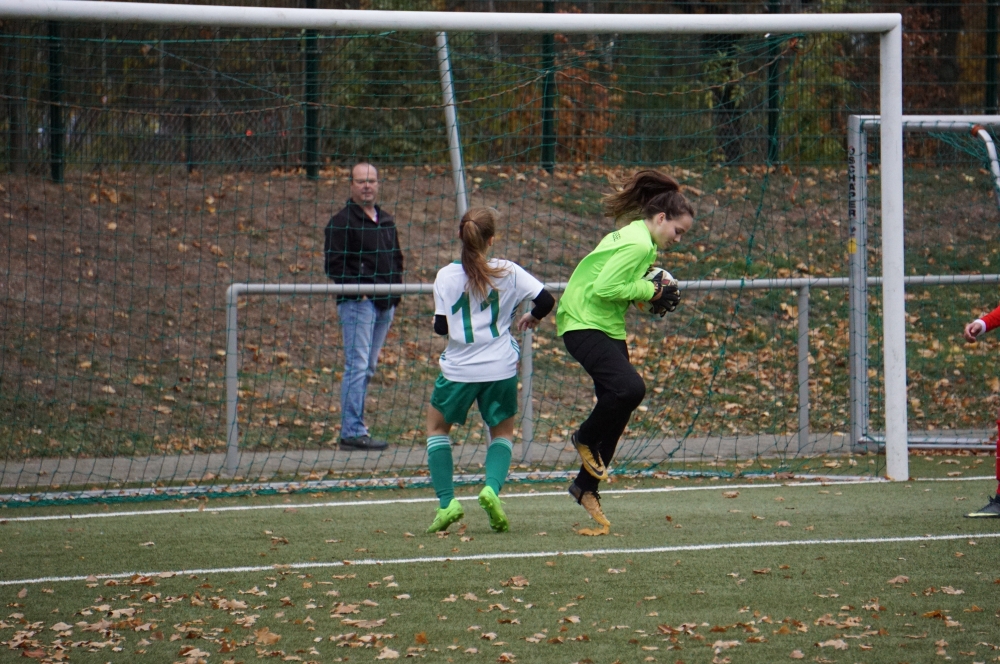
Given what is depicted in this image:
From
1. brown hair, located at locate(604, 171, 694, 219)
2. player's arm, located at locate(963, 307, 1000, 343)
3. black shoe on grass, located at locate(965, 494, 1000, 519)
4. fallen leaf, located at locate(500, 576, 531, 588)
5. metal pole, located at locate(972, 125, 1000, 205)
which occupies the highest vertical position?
metal pole, located at locate(972, 125, 1000, 205)

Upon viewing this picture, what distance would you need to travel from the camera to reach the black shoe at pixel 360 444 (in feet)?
30.8

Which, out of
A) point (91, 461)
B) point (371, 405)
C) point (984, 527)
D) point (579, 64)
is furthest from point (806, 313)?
point (91, 461)

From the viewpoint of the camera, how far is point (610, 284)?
6.14 meters

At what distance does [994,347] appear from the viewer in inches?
504

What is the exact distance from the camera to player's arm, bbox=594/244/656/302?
20.1 feet

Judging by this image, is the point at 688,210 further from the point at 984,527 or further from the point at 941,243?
the point at 941,243

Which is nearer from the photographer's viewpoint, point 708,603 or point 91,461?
point 708,603

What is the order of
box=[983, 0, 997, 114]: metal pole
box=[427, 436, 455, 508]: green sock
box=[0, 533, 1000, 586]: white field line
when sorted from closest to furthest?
1. box=[0, 533, 1000, 586]: white field line
2. box=[427, 436, 455, 508]: green sock
3. box=[983, 0, 997, 114]: metal pole

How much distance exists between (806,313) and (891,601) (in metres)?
4.85

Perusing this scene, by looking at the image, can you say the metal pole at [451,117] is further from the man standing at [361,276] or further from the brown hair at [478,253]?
the brown hair at [478,253]

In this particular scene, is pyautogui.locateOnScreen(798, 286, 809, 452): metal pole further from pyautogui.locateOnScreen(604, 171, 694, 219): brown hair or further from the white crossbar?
pyautogui.locateOnScreen(604, 171, 694, 219): brown hair

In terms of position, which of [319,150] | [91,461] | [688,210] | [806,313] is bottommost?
[91,461]

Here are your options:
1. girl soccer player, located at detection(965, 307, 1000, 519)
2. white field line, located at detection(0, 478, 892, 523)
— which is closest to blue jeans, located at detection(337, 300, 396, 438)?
white field line, located at detection(0, 478, 892, 523)

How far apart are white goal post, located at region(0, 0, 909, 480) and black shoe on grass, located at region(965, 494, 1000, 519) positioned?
144 cm
